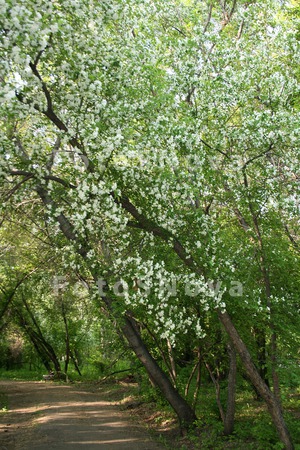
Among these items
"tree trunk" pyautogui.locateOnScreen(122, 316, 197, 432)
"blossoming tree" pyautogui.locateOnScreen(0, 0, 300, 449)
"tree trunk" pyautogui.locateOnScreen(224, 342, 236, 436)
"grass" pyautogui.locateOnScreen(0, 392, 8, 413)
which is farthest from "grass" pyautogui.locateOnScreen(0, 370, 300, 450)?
"blossoming tree" pyautogui.locateOnScreen(0, 0, 300, 449)

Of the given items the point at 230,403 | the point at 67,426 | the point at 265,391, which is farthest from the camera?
the point at 67,426

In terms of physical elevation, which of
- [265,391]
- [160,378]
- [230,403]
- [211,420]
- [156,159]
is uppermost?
[156,159]

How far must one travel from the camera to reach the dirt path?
1027 centimetres

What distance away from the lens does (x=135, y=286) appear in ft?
25.7

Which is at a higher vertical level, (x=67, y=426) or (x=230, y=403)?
(x=230, y=403)

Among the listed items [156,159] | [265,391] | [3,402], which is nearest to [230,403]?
[265,391]

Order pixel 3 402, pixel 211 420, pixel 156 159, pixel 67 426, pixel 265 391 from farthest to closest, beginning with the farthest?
pixel 3 402, pixel 67 426, pixel 211 420, pixel 265 391, pixel 156 159

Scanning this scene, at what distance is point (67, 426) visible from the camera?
12.0m

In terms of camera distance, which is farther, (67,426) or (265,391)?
(67,426)

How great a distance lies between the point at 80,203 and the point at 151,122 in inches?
66.9

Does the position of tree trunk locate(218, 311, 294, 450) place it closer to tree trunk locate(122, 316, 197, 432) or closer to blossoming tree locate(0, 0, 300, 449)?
blossoming tree locate(0, 0, 300, 449)

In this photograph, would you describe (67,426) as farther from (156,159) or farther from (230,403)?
(156,159)

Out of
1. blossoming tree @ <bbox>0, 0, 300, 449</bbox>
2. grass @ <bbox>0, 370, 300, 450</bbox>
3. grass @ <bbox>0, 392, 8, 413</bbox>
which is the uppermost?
blossoming tree @ <bbox>0, 0, 300, 449</bbox>

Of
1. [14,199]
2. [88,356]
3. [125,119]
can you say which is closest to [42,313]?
[88,356]
